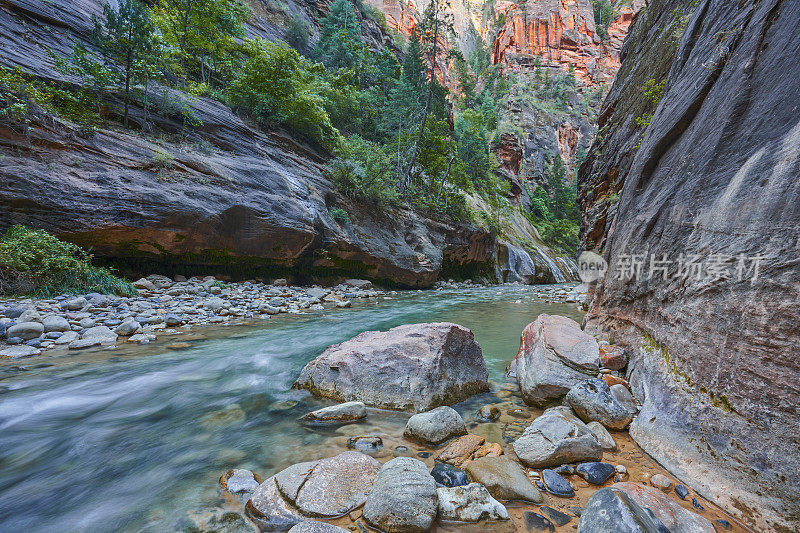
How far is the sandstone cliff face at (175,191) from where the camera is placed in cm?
641

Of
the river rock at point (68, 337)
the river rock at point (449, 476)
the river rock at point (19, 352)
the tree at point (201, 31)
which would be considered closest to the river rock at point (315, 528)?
the river rock at point (449, 476)

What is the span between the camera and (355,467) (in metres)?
1.94

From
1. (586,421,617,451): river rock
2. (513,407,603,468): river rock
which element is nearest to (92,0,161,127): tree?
(513,407,603,468): river rock

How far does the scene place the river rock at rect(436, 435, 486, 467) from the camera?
7.14 ft

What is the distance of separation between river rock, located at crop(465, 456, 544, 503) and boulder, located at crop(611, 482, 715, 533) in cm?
52

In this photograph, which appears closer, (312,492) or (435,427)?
(312,492)

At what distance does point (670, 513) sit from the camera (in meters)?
1.50

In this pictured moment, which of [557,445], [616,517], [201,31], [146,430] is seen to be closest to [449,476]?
[557,445]

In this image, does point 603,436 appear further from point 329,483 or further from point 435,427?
point 329,483

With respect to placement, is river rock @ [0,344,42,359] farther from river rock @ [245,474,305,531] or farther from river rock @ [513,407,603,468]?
river rock @ [513,407,603,468]

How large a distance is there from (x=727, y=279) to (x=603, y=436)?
1421 mm

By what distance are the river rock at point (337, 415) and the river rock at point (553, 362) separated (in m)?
1.82

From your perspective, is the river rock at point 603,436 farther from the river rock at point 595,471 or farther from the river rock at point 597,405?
the river rock at point 595,471

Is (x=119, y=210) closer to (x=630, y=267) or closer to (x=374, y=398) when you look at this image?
(x=374, y=398)
